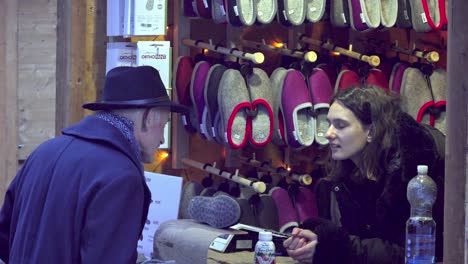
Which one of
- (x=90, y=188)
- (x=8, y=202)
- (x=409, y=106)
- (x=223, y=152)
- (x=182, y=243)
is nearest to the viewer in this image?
(x=90, y=188)

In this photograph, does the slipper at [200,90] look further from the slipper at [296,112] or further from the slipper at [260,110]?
the slipper at [296,112]

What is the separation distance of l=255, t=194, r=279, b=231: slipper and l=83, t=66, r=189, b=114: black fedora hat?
2826 millimetres

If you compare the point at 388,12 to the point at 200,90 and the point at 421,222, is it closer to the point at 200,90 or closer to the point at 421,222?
the point at 200,90

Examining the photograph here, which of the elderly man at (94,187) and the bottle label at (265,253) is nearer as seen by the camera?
the elderly man at (94,187)

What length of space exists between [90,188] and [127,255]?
239mm

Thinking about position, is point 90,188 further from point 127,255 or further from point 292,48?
point 292,48

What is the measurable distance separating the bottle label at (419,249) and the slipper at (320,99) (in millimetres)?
2554

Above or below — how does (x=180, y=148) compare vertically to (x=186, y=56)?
below

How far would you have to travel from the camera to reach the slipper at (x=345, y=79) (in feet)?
22.4

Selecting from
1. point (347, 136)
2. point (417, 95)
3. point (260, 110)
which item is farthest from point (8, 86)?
point (347, 136)

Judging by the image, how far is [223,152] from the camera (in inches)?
288

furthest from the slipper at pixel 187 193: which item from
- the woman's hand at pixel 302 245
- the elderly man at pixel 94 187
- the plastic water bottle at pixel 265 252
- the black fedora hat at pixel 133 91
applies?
the elderly man at pixel 94 187

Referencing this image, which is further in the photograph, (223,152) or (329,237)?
(223,152)

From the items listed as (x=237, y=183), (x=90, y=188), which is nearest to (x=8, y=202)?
(x=90, y=188)
